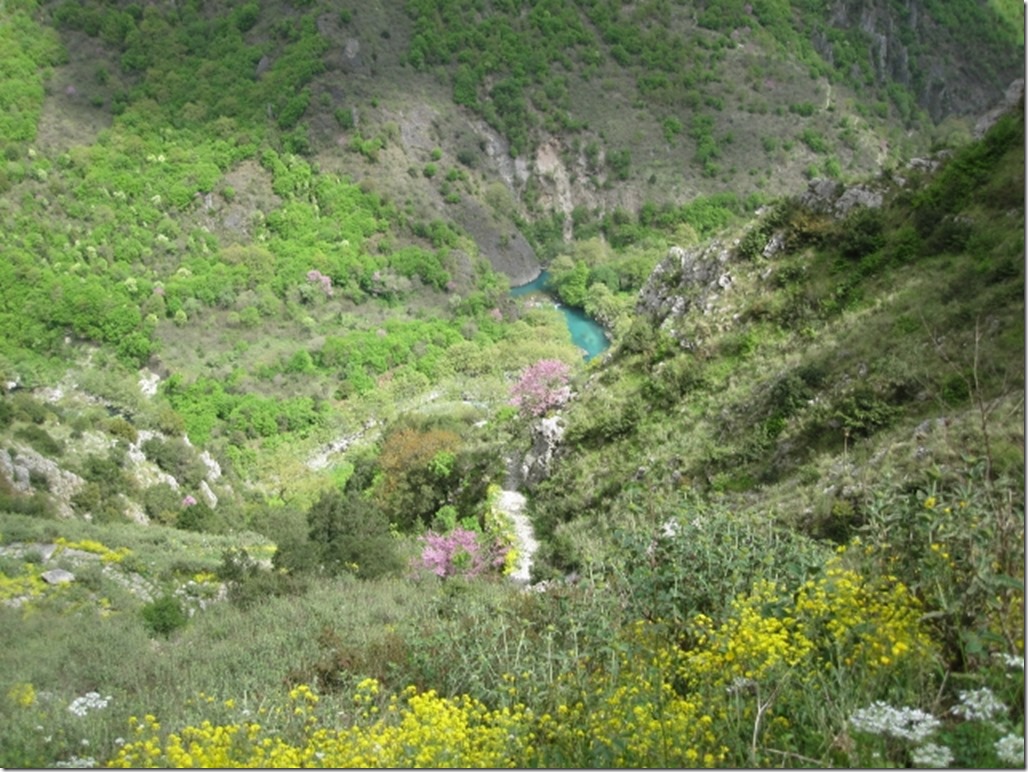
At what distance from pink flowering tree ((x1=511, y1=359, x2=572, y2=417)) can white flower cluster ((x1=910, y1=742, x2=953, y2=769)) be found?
20.2 metres

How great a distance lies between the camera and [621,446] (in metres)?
21.1

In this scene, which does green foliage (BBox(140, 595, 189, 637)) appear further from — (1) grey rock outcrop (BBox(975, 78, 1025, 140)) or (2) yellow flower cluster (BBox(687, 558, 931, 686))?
(1) grey rock outcrop (BBox(975, 78, 1025, 140))

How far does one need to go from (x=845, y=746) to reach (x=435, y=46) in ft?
332

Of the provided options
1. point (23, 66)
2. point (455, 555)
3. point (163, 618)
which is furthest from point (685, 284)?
point (23, 66)

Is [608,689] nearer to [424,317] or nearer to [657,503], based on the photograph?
[657,503]

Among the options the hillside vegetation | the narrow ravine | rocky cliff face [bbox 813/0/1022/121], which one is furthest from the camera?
rocky cliff face [bbox 813/0/1022/121]

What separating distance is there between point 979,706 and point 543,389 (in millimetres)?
21584

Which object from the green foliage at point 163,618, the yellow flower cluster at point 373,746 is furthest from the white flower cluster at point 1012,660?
the green foliage at point 163,618

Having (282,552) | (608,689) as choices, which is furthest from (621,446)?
(608,689)

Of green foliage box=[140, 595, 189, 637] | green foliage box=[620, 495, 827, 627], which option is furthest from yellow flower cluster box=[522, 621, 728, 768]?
green foliage box=[140, 595, 189, 637]

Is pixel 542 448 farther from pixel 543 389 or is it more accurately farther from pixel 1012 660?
pixel 1012 660

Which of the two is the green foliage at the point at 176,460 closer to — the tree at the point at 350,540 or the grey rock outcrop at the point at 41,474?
the grey rock outcrop at the point at 41,474

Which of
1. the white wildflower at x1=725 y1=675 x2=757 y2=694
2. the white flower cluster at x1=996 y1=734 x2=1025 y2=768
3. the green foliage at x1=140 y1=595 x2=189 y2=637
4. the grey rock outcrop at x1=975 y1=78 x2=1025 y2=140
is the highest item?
the grey rock outcrop at x1=975 y1=78 x2=1025 y2=140

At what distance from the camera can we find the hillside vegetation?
256 inches
